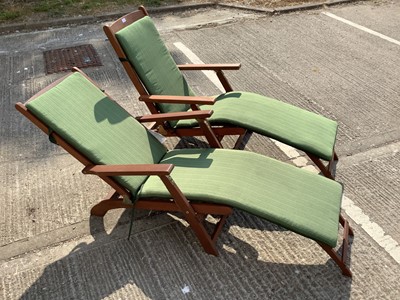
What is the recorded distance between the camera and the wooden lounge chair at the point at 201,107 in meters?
3.58

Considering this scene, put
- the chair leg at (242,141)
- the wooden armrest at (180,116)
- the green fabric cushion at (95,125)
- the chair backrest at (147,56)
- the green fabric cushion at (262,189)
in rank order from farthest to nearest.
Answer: the chair leg at (242,141), the chair backrest at (147,56), the wooden armrest at (180,116), the green fabric cushion at (95,125), the green fabric cushion at (262,189)

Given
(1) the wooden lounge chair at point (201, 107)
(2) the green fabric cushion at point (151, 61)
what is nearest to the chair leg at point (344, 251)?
(1) the wooden lounge chair at point (201, 107)

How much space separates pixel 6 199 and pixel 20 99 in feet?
6.59

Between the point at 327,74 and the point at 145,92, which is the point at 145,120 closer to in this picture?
the point at 145,92

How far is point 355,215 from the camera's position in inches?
136

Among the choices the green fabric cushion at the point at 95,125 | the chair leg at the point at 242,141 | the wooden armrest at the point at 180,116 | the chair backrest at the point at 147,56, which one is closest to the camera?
the green fabric cushion at the point at 95,125

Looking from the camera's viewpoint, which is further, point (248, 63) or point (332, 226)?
point (248, 63)

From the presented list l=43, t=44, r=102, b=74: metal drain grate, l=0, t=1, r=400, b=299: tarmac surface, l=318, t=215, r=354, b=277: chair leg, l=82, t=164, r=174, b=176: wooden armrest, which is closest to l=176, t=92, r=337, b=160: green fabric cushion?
l=0, t=1, r=400, b=299: tarmac surface

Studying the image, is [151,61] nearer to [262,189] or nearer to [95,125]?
[95,125]

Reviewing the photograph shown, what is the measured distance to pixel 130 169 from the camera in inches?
112

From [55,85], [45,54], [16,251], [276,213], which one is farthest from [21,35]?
[276,213]

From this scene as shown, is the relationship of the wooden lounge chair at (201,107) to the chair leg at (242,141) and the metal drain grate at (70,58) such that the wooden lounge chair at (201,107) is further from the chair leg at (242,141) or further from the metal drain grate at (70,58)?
the metal drain grate at (70,58)

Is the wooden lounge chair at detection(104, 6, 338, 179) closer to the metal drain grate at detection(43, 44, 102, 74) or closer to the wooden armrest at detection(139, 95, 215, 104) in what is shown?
the wooden armrest at detection(139, 95, 215, 104)

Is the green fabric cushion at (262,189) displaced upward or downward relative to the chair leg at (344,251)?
upward
